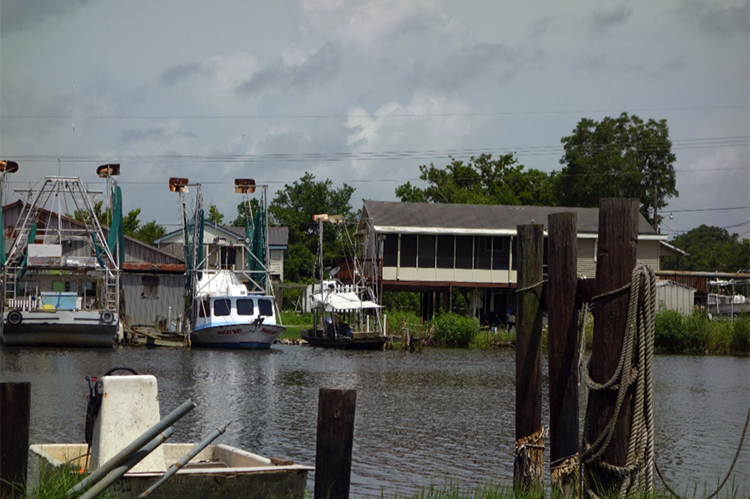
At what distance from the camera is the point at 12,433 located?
8898 mm

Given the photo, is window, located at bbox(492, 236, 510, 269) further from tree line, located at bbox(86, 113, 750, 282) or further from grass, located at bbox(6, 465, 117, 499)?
grass, located at bbox(6, 465, 117, 499)

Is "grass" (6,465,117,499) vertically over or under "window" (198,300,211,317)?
under

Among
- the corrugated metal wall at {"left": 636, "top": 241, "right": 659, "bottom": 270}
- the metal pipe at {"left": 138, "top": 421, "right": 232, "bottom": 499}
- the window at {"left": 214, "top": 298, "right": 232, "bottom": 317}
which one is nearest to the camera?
the metal pipe at {"left": 138, "top": 421, "right": 232, "bottom": 499}

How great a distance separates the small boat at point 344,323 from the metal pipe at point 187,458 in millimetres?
37152

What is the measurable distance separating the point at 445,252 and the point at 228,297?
14.3 metres

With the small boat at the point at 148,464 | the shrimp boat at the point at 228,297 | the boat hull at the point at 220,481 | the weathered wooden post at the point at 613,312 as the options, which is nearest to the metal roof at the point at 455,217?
the shrimp boat at the point at 228,297

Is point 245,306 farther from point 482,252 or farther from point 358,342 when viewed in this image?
point 482,252

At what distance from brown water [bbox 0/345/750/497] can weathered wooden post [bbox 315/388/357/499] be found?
3997 millimetres

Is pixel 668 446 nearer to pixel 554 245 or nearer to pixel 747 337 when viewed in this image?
pixel 554 245

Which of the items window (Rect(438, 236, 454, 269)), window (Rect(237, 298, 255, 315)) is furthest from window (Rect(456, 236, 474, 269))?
window (Rect(237, 298, 255, 315))

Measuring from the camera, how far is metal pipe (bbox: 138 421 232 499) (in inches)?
288

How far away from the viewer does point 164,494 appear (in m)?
9.14

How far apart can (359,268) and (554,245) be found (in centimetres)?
4383

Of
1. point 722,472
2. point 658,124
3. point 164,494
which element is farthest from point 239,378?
point 658,124
